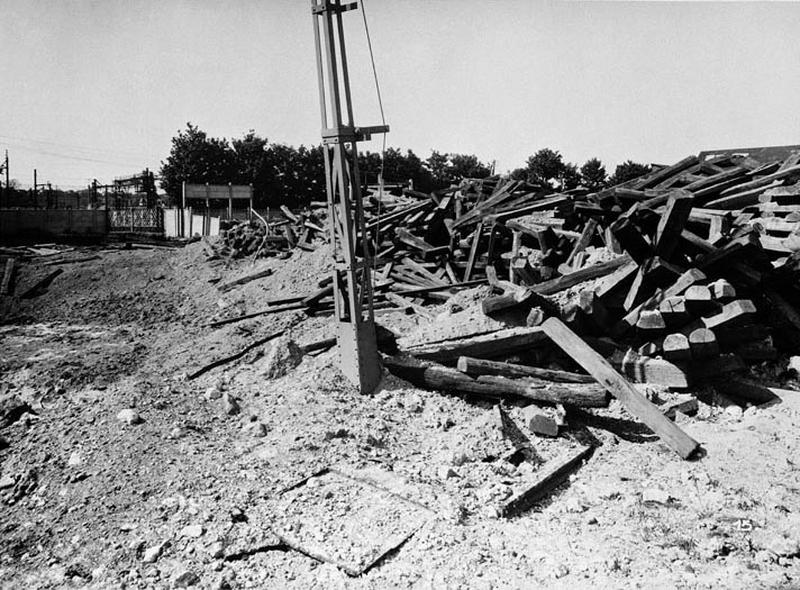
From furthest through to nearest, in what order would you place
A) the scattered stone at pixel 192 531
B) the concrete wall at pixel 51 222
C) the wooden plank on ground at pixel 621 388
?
1. the concrete wall at pixel 51 222
2. the wooden plank on ground at pixel 621 388
3. the scattered stone at pixel 192 531

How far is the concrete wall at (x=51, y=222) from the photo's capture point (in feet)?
90.6

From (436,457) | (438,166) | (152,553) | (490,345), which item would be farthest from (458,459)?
(438,166)

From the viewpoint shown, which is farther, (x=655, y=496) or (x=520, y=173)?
(x=520, y=173)

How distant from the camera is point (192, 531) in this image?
4316mm

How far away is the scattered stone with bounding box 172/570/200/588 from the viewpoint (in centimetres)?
381

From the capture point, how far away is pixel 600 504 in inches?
184

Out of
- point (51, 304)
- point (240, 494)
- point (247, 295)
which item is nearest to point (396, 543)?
point (240, 494)

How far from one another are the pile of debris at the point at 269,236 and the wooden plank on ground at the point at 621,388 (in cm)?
993

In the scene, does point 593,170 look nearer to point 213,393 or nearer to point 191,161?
point 191,161

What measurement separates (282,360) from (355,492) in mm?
3105

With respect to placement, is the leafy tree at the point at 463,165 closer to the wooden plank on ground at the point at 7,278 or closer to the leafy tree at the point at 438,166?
the leafy tree at the point at 438,166

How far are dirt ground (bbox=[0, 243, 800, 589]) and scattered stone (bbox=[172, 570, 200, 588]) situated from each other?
0.5 inches

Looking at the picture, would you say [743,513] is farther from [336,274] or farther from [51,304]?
[51,304]

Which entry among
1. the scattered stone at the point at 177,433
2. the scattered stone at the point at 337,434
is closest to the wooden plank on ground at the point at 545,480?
the scattered stone at the point at 337,434
